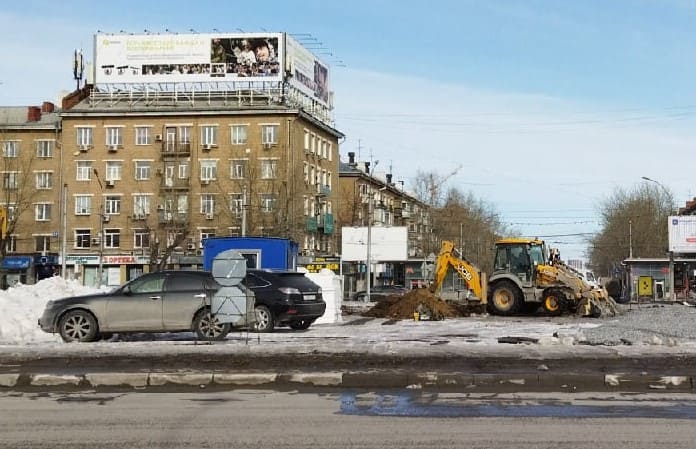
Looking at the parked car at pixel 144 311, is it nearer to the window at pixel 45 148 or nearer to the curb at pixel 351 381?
the curb at pixel 351 381

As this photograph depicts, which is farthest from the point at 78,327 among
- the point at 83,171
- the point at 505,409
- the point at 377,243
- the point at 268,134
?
the point at 83,171

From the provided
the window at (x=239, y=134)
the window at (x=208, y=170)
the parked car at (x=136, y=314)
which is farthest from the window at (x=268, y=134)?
the parked car at (x=136, y=314)

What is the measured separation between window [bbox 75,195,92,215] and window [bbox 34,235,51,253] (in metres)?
3.62

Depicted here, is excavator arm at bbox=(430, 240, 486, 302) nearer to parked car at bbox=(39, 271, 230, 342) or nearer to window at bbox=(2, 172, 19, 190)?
parked car at bbox=(39, 271, 230, 342)

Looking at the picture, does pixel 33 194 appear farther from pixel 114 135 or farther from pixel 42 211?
pixel 114 135

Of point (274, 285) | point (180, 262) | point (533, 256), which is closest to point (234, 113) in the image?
point (180, 262)

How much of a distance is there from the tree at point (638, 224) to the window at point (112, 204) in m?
51.4

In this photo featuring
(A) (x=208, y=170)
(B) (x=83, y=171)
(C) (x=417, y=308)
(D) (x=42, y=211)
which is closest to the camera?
(C) (x=417, y=308)

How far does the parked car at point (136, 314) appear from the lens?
1997 cm

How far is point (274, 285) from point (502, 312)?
16.2 metres

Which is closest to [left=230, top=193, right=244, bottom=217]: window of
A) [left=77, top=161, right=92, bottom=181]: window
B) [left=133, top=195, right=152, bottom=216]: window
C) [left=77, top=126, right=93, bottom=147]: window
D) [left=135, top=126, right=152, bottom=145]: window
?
[left=133, top=195, right=152, bottom=216]: window

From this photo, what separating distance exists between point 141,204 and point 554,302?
5393 centimetres

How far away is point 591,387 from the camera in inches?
523

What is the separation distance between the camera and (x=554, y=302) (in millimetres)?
36125
